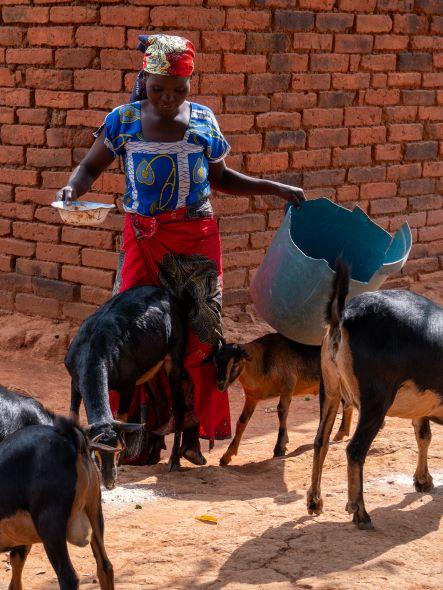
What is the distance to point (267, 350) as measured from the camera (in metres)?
6.71

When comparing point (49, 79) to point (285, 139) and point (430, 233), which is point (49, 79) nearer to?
point (285, 139)

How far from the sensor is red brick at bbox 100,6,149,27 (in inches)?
288

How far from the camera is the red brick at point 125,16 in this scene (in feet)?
24.0

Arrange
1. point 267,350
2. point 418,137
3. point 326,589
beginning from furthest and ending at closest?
1. point 418,137
2. point 267,350
3. point 326,589

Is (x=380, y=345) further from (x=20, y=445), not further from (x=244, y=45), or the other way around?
(x=244, y=45)

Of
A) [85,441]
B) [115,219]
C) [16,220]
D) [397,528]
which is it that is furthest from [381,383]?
[16,220]

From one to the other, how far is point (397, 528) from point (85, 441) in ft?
5.70

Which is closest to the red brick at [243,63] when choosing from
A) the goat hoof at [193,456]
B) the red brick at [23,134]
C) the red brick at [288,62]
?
the red brick at [288,62]

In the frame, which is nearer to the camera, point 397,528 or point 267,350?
point 397,528

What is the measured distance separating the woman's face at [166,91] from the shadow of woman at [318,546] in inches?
84.5

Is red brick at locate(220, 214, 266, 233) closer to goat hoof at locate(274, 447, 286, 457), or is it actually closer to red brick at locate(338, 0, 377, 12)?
red brick at locate(338, 0, 377, 12)

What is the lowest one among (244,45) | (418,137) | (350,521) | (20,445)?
(350,521)

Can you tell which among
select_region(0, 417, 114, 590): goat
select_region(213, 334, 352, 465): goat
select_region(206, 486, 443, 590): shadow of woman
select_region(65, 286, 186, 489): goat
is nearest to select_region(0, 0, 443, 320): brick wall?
select_region(213, 334, 352, 465): goat

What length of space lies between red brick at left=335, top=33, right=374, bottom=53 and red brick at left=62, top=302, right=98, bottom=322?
2967mm
